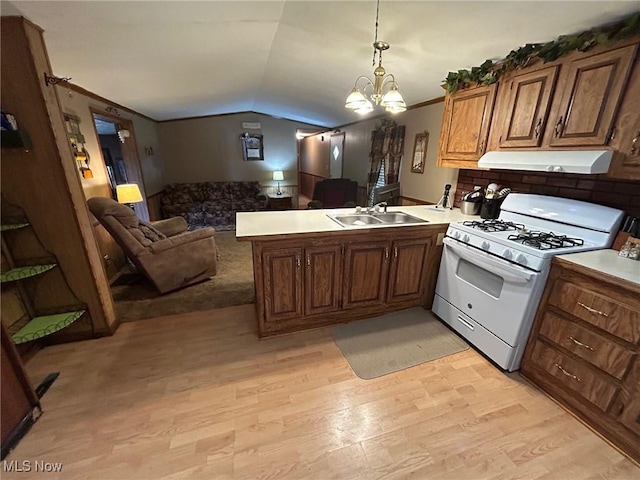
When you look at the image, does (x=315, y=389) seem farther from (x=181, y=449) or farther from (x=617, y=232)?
(x=617, y=232)

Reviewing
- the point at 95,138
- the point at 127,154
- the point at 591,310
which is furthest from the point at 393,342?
the point at 127,154

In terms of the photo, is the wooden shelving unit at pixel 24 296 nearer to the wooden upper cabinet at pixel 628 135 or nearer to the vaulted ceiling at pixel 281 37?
the vaulted ceiling at pixel 281 37

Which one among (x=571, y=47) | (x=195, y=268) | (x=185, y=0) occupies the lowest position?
(x=195, y=268)

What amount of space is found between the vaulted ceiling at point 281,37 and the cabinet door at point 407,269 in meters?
1.53

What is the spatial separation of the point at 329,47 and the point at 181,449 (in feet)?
10.4

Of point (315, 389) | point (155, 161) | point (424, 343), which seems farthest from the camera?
point (155, 161)

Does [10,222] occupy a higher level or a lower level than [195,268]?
higher

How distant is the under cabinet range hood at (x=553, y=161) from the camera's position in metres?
1.50

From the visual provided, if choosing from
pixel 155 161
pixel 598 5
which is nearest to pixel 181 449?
pixel 598 5

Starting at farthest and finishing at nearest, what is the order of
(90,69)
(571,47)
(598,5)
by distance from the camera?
(90,69)
(571,47)
(598,5)

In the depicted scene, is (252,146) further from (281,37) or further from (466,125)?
(466,125)

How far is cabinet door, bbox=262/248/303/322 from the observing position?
1.97 metres

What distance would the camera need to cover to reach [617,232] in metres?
1.69

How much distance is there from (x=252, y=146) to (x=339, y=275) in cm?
529
